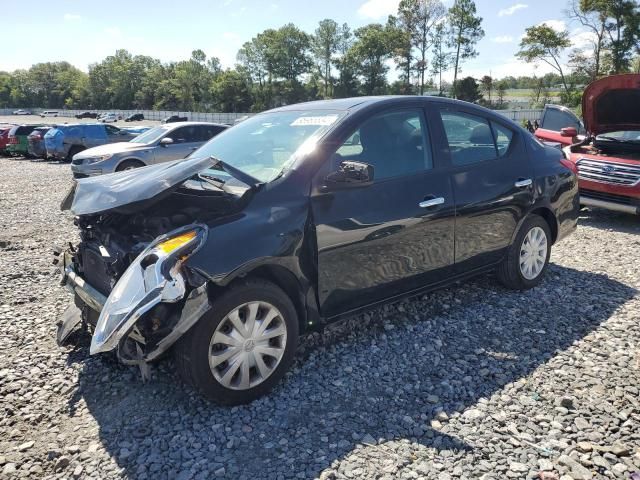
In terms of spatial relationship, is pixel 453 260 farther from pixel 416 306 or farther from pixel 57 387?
pixel 57 387

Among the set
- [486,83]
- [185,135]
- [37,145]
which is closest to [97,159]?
A: [185,135]

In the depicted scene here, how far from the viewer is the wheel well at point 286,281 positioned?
2996 mm

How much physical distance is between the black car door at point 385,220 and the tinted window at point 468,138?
26 centimetres

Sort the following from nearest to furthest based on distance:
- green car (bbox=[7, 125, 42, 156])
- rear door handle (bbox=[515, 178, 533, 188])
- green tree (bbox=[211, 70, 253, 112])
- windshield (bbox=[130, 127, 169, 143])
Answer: rear door handle (bbox=[515, 178, 533, 188])
windshield (bbox=[130, 127, 169, 143])
green car (bbox=[7, 125, 42, 156])
green tree (bbox=[211, 70, 253, 112])

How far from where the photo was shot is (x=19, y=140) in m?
22.4

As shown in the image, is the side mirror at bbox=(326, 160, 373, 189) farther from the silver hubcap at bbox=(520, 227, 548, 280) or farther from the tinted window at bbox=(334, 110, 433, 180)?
the silver hubcap at bbox=(520, 227, 548, 280)

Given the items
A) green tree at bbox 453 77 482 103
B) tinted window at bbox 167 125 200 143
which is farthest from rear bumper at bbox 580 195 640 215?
green tree at bbox 453 77 482 103

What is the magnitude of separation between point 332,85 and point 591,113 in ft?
277

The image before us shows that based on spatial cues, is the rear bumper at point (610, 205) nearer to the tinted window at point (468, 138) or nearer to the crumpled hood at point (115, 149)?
the tinted window at point (468, 138)

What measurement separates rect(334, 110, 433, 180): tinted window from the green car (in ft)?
75.9

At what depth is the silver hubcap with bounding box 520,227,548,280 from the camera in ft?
15.2

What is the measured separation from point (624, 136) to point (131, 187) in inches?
322

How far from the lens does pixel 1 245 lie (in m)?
6.87

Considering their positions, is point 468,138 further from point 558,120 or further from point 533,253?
point 558,120
